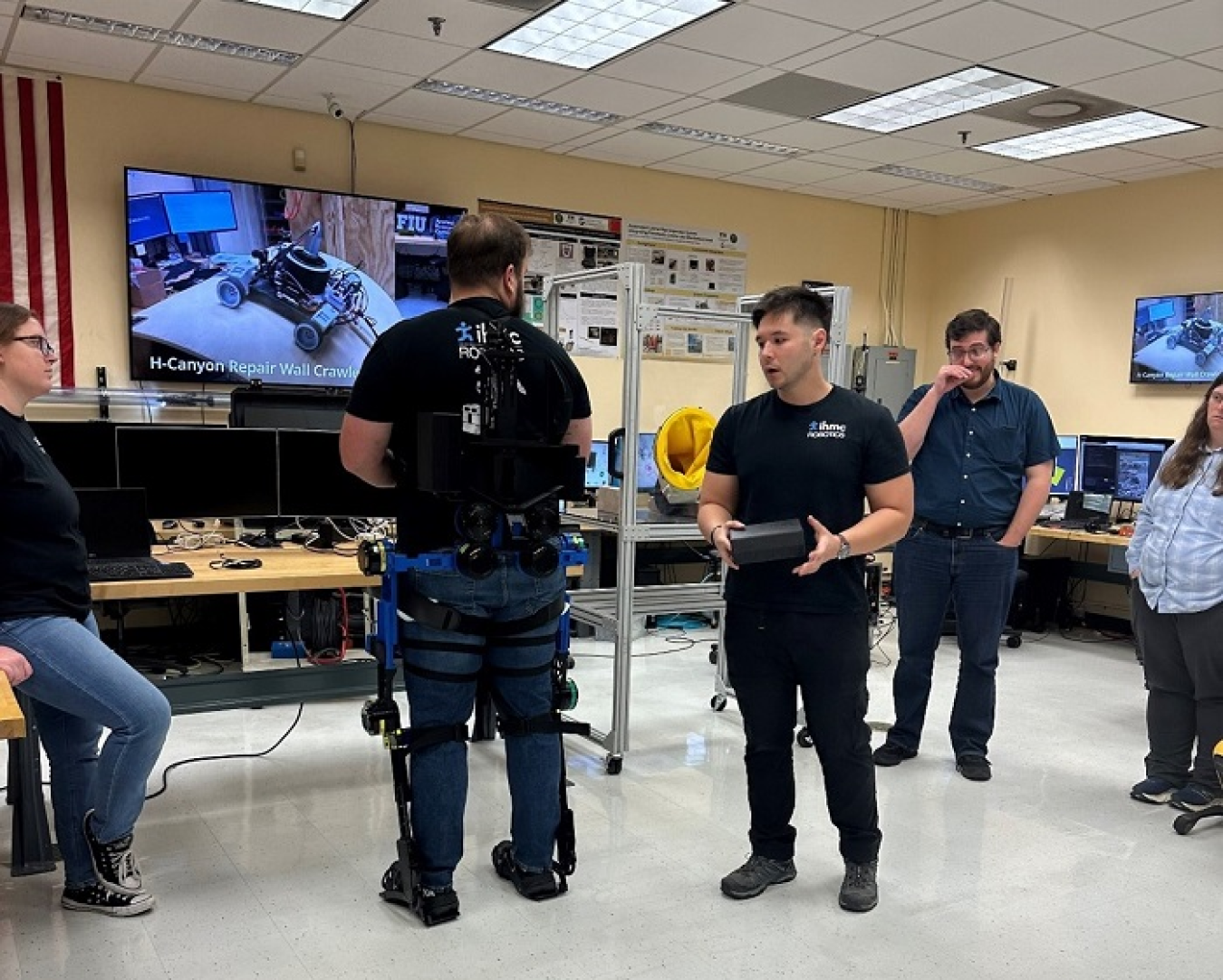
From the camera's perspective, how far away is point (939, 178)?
7004mm

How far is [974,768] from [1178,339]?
4.14 metres

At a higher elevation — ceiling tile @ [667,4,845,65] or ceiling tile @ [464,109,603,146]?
ceiling tile @ [667,4,845,65]

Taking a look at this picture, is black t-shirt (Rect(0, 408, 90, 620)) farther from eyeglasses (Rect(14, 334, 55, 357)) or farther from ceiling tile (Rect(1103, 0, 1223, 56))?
ceiling tile (Rect(1103, 0, 1223, 56))

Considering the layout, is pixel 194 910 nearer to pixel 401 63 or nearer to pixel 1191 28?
pixel 401 63

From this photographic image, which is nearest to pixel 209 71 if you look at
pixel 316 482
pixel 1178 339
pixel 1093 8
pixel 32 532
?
pixel 316 482

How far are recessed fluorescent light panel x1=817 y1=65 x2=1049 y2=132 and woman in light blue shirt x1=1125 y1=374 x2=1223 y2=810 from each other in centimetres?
229

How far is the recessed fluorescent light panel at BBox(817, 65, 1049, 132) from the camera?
16.4ft

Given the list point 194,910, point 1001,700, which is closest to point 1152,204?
point 1001,700

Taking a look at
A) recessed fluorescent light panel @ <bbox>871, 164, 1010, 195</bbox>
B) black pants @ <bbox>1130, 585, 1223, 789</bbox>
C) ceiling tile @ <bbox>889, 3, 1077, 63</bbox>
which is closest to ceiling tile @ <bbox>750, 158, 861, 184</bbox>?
recessed fluorescent light panel @ <bbox>871, 164, 1010, 195</bbox>

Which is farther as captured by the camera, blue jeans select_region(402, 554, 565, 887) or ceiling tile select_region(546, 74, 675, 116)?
ceiling tile select_region(546, 74, 675, 116)

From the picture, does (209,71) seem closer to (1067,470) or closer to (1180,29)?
(1180,29)

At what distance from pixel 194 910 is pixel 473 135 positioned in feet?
16.2

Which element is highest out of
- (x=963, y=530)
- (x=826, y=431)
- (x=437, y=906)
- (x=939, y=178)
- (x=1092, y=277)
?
(x=939, y=178)

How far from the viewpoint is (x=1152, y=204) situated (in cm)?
676
